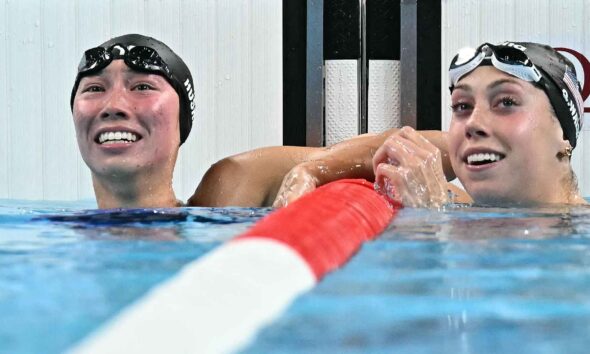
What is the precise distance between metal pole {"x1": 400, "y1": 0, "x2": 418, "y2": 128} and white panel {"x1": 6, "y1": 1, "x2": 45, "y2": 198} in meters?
2.38

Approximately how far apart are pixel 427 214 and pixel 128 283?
149 centimetres

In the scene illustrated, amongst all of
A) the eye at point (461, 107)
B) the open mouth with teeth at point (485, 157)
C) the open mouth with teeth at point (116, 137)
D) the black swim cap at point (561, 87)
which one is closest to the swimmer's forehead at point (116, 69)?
the open mouth with teeth at point (116, 137)

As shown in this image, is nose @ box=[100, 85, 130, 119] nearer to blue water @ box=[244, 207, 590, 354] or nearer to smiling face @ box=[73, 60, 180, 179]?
smiling face @ box=[73, 60, 180, 179]

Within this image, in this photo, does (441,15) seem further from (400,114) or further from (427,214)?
(427,214)

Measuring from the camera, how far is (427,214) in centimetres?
275

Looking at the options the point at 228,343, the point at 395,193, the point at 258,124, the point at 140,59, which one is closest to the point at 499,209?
the point at 395,193

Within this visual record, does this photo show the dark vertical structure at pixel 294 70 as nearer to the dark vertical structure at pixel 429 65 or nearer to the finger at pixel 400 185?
the dark vertical structure at pixel 429 65

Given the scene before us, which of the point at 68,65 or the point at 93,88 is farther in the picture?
the point at 68,65

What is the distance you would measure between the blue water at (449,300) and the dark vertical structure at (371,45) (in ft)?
10.7

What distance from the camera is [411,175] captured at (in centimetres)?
292

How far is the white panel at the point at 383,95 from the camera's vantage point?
5.32 m

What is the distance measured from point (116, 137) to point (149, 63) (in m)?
0.37

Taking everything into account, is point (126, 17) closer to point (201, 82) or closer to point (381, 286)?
point (201, 82)

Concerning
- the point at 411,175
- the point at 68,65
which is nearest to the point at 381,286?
the point at 411,175
